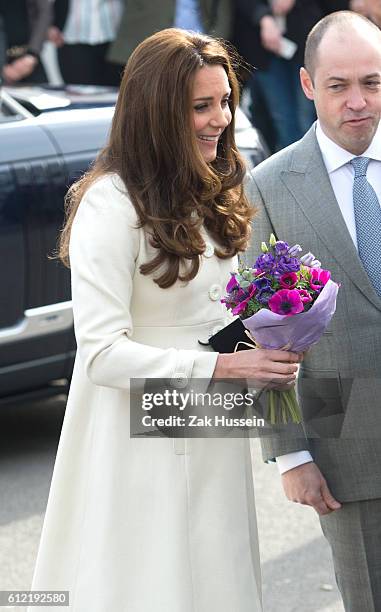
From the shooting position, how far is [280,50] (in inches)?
363

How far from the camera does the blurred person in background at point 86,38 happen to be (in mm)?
9812

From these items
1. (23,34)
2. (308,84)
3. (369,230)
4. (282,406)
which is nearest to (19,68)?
(23,34)

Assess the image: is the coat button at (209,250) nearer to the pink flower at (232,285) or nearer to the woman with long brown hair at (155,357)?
the woman with long brown hair at (155,357)

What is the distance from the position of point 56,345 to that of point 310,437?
108 inches

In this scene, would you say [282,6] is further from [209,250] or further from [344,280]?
[209,250]

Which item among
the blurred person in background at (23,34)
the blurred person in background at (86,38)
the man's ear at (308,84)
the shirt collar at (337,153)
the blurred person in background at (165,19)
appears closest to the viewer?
the shirt collar at (337,153)

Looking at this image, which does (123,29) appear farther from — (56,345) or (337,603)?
(337,603)

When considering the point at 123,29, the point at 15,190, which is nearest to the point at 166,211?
the point at 15,190

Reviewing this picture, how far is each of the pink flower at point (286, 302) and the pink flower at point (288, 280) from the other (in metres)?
0.02

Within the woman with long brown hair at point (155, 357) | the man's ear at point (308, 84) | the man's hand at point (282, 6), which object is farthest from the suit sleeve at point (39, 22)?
the woman with long brown hair at point (155, 357)

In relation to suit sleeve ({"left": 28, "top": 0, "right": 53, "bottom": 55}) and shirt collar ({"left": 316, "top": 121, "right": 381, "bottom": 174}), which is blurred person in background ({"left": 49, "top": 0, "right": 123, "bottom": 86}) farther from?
shirt collar ({"left": 316, "top": 121, "right": 381, "bottom": 174})

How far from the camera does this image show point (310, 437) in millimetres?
3627

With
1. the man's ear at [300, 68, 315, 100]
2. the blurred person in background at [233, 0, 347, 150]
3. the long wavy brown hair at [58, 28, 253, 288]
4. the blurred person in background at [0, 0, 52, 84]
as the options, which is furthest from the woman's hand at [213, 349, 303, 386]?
the blurred person in background at [0, 0, 52, 84]

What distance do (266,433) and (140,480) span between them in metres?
0.45
